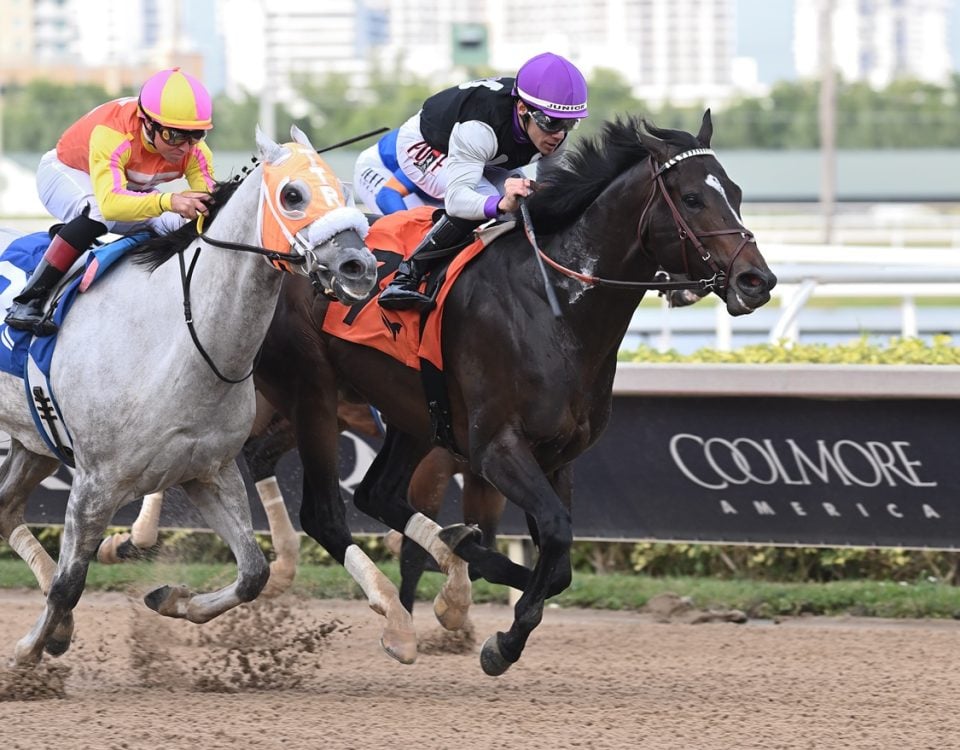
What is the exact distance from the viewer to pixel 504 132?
5.69m

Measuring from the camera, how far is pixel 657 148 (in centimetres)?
527

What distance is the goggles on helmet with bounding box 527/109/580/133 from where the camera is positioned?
5539 mm

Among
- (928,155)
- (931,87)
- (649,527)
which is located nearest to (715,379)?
(649,527)

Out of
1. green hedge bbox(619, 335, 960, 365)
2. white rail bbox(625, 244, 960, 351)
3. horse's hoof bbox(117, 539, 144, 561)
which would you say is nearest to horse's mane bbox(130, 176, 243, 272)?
horse's hoof bbox(117, 539, 144, 561)

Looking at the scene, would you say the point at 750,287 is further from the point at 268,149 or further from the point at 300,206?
the point at 268,149

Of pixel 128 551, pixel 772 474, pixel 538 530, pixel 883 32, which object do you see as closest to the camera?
pixel 538 530

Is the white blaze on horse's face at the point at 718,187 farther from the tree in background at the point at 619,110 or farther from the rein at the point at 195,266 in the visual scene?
the tree in background at the point at 619,110

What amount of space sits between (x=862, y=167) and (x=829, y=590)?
32997 mm

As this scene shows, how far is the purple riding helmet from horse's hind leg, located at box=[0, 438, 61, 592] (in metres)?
2.35

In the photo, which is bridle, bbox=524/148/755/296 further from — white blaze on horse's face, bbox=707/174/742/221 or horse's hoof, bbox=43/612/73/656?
horse's hoof, bbox=43/612/73/656

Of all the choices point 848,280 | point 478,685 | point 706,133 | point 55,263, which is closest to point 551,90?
point 706,133

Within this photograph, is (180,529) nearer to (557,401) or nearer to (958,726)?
(557,401)

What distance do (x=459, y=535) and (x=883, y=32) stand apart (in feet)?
617

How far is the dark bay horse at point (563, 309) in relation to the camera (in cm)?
517
